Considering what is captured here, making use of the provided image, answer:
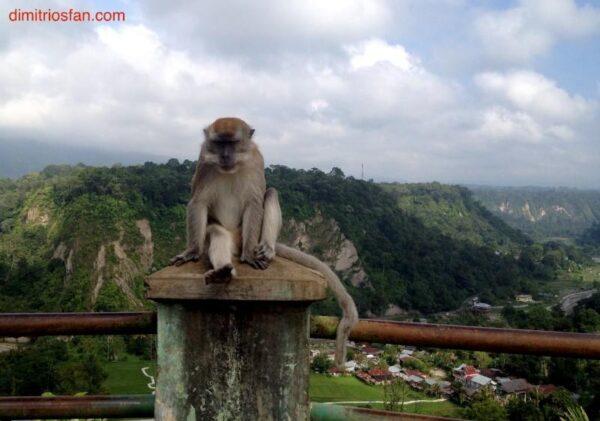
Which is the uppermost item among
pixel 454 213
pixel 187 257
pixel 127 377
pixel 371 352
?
pixel 187 257

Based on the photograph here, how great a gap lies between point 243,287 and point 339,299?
84cm

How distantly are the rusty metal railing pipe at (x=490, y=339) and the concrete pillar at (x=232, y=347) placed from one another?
0.94 ft

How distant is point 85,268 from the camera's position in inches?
1554

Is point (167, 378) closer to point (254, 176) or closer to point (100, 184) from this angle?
point (254, 176)

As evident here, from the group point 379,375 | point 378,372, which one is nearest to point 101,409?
point 379,375

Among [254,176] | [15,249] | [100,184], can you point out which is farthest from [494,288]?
[254,176]

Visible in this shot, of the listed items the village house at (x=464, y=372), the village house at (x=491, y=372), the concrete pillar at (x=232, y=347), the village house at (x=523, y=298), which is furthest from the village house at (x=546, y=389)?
the village house at (x=523, y=298)

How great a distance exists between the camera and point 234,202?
9.89 ft

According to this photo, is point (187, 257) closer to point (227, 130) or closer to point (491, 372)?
point (227, 130)

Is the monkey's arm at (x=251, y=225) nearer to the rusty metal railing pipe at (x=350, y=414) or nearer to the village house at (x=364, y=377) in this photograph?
the rusty metal railing pipe at (x=350, y=414)

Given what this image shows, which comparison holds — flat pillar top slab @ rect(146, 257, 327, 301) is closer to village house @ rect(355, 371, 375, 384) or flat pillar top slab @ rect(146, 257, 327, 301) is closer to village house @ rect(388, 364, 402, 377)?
village house @ rect(355, 371, 375, 384)

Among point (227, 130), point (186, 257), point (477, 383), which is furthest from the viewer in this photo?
point (477, 383)

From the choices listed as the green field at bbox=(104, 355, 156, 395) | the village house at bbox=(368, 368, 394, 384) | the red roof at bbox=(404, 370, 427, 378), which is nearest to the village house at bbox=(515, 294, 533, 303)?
the red roof at bbox=(404, 370, 427, 378)

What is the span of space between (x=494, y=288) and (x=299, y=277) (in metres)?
62.1
